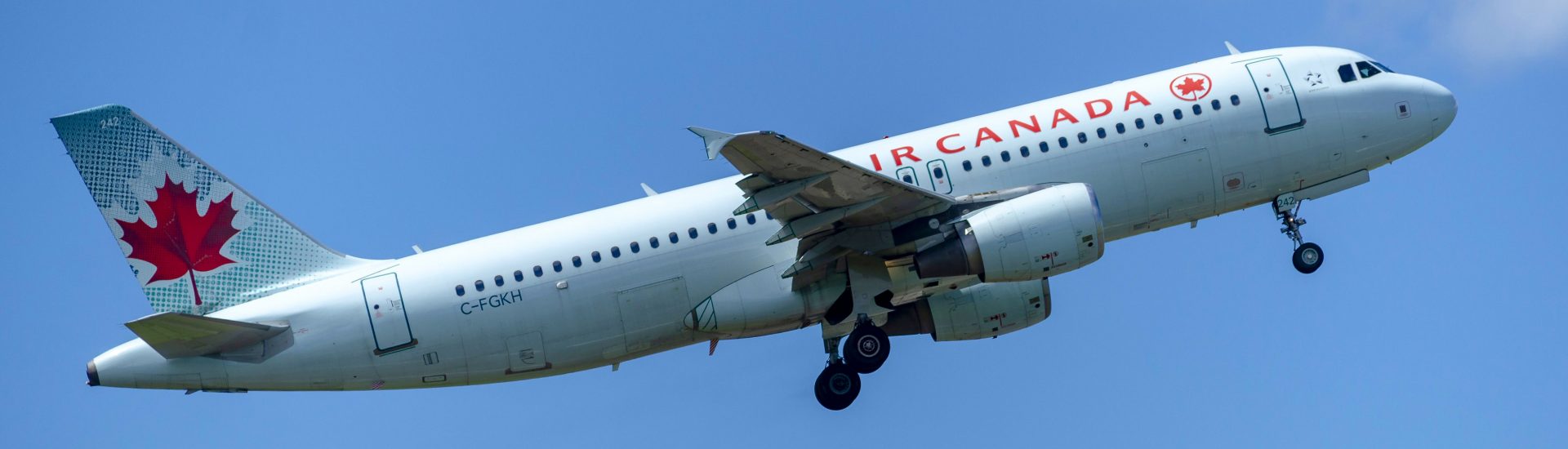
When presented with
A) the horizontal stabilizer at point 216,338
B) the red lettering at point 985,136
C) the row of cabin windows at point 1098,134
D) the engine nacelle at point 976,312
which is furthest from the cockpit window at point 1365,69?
the horizontal stabilizer at point 216,338

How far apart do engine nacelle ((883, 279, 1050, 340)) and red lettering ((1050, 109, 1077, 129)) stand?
4.16m

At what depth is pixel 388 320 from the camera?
33969mm

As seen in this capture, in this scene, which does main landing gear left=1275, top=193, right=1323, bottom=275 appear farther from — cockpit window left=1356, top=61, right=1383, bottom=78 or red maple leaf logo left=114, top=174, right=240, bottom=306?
red maple leaf logo left=114, top=174, right=240, bottom=306

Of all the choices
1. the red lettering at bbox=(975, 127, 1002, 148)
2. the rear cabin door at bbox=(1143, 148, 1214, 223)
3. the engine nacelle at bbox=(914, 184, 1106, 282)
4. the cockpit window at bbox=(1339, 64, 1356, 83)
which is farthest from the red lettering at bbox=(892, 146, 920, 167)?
the cockpit window at bbox=(1339, 64, 1356, 83)

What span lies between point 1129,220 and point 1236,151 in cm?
268

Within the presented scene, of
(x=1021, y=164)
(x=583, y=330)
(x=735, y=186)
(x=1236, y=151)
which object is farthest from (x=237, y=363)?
(x=1236, y=151)

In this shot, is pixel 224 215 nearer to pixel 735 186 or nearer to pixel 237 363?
pixel 237 363

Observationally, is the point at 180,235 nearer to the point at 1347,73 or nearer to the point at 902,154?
the point at 902,154

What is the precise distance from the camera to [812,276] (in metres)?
34.6

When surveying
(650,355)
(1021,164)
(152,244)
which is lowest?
(650,355)

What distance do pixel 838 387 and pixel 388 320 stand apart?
9725 mm

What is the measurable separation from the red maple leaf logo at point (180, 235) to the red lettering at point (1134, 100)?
747 inches

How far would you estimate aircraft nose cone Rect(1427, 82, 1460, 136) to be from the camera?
1451 inches

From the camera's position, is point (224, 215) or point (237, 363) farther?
point (224, 215)
